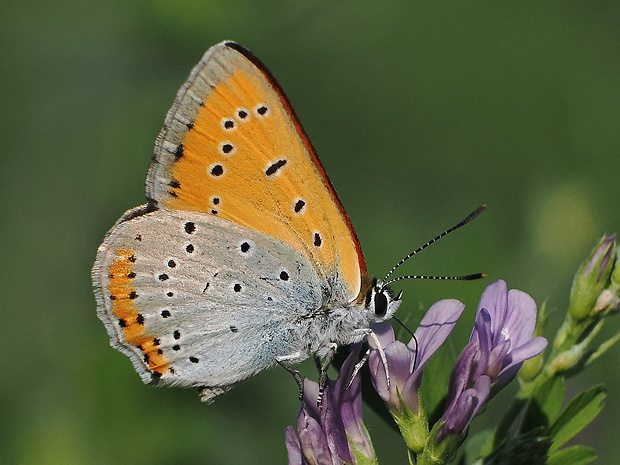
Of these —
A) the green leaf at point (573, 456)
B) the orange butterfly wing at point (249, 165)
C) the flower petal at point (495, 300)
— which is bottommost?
the green leaf at point (573, 456)

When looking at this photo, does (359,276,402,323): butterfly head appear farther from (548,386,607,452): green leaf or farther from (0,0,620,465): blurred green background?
(0,0,620,465): blurred green background

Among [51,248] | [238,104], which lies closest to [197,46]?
[51,248]

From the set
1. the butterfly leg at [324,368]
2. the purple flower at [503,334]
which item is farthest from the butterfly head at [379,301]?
the purple flower at [503,334]

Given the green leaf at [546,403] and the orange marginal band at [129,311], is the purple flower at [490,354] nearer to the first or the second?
the green leaf at [546,403]

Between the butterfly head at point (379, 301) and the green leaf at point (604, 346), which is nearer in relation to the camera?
the green leaf at point (604, 346)

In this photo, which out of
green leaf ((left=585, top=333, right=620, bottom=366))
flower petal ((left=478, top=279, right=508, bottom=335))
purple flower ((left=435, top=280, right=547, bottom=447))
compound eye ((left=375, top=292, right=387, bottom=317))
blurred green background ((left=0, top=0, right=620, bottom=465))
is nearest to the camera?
purple flower ((left=435, top=280, right=547, bottom=447))

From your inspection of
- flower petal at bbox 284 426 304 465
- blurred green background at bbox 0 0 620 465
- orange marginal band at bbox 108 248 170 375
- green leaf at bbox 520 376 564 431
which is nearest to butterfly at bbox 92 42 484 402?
Result: orange marginal band at bbox 108 248 170 375

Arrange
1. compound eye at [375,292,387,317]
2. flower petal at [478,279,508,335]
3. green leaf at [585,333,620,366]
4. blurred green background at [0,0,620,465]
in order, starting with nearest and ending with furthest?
flower petal at [478,279,508,335] → green leaf at [585,333,620,366] → compound eye at [375,292,387,317] → blurred green background at [0,0,620,465]

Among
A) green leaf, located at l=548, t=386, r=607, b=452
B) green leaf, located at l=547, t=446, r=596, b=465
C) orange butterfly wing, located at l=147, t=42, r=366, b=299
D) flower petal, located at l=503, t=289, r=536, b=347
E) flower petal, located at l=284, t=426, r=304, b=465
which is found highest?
orange butterfly wing, located at l=147, t=42, r=366, b=299

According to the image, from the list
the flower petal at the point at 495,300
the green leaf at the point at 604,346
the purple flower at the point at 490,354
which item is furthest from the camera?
the green leaf at the point at 604,346
